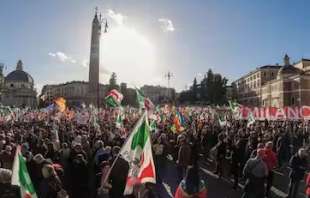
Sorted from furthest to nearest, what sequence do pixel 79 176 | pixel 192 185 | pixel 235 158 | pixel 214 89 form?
1. pixel 214 89
2. pixel 235 158
3. pixel 79 176
4. pixel 192 185

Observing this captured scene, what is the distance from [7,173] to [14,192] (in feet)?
1.00

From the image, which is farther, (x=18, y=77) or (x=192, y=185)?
(x=18, y=77)

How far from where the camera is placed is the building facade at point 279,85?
7981 cm

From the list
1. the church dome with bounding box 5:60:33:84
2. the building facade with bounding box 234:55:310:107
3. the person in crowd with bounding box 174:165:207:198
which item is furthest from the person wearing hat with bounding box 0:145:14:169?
the church dome with bounding box 5:60:33:84

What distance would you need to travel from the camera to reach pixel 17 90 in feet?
440

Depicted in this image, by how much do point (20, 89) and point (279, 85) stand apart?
286 ft

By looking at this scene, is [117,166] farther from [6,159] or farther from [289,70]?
[289,70]

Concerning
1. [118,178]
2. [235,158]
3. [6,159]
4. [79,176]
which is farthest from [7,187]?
[235,158]

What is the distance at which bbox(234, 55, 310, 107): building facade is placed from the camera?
262 feet

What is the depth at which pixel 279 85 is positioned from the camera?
86812mm

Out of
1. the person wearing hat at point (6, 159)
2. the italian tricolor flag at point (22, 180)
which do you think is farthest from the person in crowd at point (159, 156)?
the italian tricolor flag at point (22, 180)

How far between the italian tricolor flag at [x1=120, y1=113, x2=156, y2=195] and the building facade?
78452 millimetres

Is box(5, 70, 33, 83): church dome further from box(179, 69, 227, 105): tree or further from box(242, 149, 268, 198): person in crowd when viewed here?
box(242, 149, 268, 198): person in crowd

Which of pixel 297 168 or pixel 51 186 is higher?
pixel 51 186
